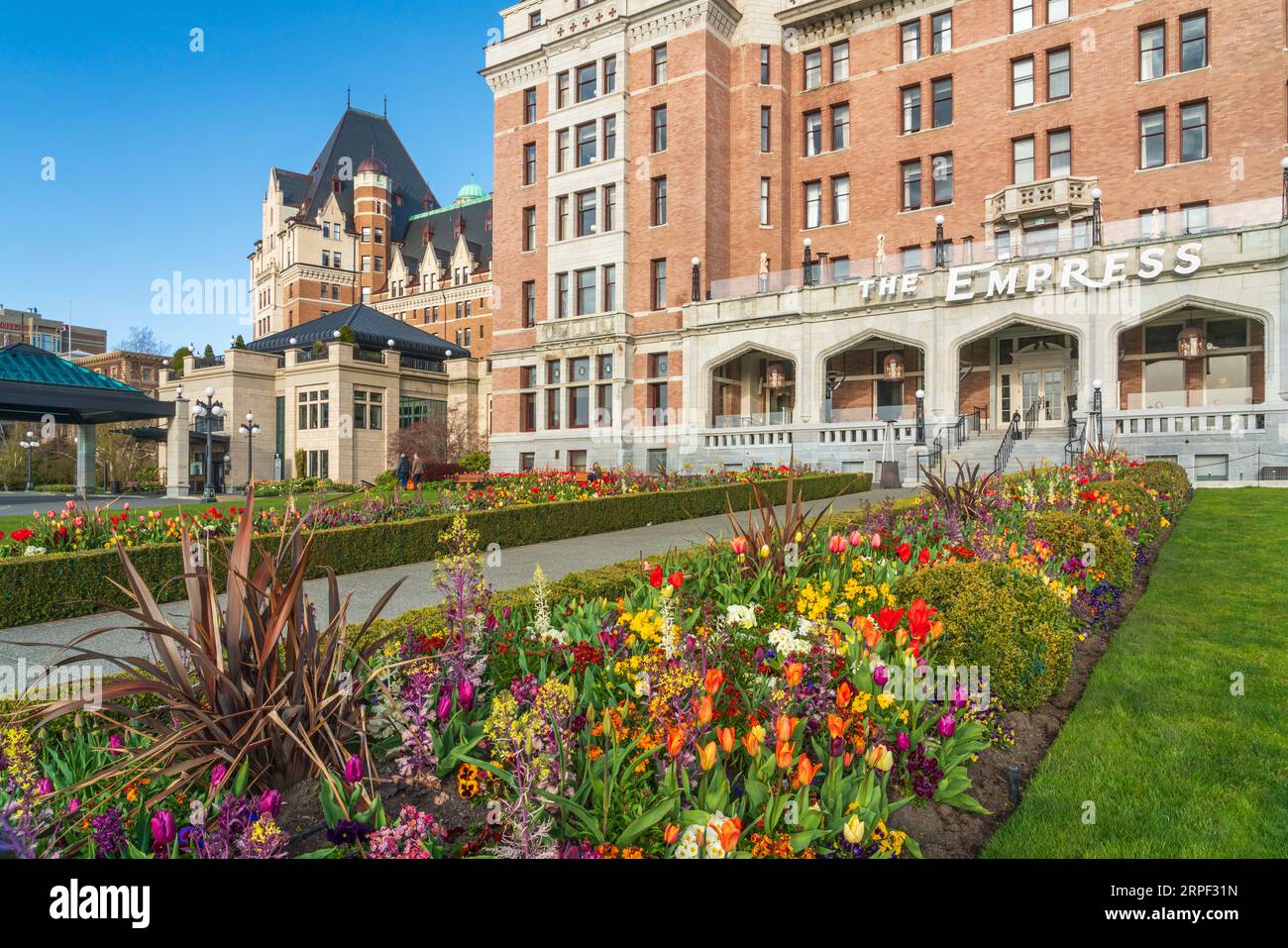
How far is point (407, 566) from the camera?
11.2m

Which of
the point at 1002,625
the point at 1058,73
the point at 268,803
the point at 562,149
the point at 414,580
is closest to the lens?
the point at 268,803

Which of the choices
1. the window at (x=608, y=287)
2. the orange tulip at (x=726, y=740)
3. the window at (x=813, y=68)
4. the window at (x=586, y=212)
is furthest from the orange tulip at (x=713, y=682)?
the window at (x=813, y=68)

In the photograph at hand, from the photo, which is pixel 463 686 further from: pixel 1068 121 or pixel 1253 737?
pixel 1068 121

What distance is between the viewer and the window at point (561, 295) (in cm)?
3550


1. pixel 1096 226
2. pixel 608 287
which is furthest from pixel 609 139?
pixel 1096 226

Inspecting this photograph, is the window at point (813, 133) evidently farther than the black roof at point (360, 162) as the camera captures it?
No

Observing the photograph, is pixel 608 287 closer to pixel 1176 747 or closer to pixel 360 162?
pixel 1176 747

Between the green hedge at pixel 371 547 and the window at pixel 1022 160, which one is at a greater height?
the window at pixel 1022 160

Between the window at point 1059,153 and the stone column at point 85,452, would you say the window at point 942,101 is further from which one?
the stone column at point 85,452

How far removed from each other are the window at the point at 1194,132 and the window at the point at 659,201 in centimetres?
1922

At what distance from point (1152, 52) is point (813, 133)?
1242 cm

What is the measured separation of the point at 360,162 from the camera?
83.7m

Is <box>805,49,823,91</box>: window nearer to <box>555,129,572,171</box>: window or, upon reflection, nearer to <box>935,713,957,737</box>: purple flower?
<box>555,129,572,171</box>: window

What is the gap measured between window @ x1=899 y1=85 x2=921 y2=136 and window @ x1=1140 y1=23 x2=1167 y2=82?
7.65 metres
